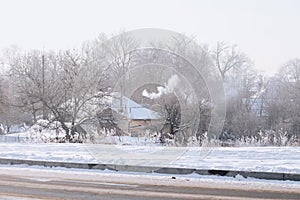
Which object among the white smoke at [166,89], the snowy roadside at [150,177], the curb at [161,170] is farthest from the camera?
the white smoke at [166,89]

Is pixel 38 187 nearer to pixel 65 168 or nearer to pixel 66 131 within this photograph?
pixel 65 168

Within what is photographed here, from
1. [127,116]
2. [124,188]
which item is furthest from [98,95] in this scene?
[124,188]

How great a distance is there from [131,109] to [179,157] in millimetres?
12238

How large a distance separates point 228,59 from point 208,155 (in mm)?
63875

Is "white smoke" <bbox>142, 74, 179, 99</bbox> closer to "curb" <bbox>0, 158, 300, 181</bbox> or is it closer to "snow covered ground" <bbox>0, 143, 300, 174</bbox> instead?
"snow covered ground" <bbox>0, 143, 300, 174</bbox>

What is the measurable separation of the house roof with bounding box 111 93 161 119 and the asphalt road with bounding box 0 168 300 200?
1427 cm

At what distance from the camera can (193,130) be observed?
24953 mm

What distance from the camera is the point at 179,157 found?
1405cm

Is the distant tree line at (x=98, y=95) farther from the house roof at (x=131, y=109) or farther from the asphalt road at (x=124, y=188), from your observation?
the asphalt road at (x=124, y=188)

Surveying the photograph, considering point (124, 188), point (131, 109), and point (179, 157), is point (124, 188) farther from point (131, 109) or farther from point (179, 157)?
point (131, 109)

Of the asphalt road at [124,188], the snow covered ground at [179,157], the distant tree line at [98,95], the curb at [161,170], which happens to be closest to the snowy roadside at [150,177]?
the asphalt road at [124,188]

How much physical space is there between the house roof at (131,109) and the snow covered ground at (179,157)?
862 cm

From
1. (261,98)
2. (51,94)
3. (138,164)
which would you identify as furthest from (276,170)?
(261,98)

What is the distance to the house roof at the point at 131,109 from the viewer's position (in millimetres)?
26094
